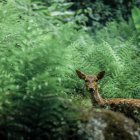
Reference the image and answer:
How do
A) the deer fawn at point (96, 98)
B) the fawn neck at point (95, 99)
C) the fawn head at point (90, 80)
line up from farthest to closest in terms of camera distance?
the fawn head at point (90, 80) → the fawn neck at point (95, 99) → the deer fawn at point (96, 98)

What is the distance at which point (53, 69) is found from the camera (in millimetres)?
5172

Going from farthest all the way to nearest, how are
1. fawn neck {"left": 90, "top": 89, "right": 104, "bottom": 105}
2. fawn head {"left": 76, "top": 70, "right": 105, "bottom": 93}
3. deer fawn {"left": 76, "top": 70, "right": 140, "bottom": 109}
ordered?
fawn head {"left": 76, "top": 70, "right": 105, "bottom": 93}
fawn neck {"left": 90, "top": 89, "right": 104, "bottom": 105}
deer fawn {"left": 76, "top": 70, "right": 140, "bottom": 109}

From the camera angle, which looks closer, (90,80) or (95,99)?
(95,99)

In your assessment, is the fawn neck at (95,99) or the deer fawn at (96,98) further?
the fawn neck at (95,99)

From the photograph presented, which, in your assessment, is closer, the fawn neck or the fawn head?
the fawn neck

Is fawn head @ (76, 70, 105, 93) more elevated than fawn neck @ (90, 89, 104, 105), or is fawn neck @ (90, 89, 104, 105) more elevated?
fawn head @ (76, 70, 105, 93)

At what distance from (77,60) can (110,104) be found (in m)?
1.29

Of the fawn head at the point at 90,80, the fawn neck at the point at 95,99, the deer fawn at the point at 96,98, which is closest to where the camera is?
the deer fawn at the point at 96,98

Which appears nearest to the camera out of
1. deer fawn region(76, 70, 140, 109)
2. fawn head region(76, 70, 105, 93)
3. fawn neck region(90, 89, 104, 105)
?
deer fawn region(76, 70, 140, 109)

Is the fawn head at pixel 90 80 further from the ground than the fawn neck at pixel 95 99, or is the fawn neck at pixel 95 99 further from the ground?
the fawn head at pixel 90 80

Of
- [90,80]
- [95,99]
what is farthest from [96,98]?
[90,80]

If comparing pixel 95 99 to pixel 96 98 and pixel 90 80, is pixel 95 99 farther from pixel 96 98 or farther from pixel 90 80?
pixel 90 80

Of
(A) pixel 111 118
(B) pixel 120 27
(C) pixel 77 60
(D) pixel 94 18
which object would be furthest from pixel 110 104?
(D) pixel 94 18

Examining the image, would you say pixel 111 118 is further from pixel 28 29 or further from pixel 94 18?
pixel 94 18
